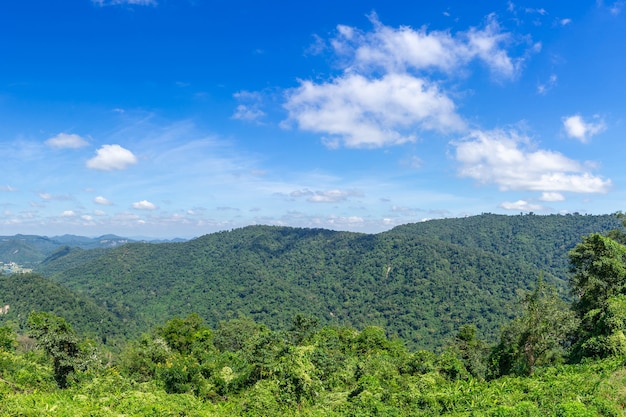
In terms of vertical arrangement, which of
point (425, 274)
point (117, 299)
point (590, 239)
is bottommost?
point (117, 299)

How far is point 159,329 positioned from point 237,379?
26058 mm

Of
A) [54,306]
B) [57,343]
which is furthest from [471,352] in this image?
[54,306]

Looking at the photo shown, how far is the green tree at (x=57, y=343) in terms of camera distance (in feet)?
104

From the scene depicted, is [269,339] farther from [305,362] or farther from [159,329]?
[159,329]

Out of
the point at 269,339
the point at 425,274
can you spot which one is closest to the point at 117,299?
the point at 425,274

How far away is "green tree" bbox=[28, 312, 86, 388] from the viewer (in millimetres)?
31547

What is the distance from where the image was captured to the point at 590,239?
103 ft

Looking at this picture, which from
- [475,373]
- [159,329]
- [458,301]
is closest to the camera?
[475,373]

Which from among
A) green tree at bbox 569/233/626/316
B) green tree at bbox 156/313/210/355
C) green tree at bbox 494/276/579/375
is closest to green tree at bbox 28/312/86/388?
green tree at bbox 156/313/210/355

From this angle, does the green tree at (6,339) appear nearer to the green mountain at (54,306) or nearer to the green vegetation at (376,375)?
the green vegetation at (376,375)

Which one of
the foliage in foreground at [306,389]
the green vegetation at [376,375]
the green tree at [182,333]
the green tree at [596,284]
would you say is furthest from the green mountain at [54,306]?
the green tree at [596,284]

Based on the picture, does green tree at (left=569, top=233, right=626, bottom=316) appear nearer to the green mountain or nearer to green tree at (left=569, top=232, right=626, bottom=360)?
green tree at (left=569, top=232, right=626, bottom=360)

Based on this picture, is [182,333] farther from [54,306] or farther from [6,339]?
[54,306]

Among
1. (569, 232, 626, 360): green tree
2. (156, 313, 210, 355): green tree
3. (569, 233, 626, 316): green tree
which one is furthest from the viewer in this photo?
(156, 313, 210, 355): green tree
